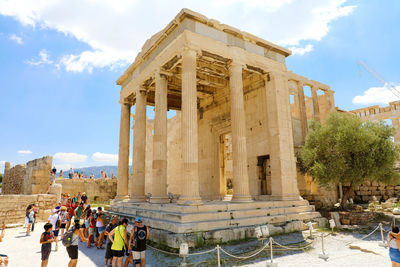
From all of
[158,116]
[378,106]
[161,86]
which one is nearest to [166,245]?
[158,116]

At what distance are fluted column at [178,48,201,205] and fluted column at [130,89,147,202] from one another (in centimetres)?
475

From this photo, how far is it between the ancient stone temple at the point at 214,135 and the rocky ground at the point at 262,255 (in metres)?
0.63

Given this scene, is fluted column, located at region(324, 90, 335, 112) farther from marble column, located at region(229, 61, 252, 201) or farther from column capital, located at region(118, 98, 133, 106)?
column capital, located at region(118, 98, 133, 106)

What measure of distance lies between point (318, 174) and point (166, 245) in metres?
9.69

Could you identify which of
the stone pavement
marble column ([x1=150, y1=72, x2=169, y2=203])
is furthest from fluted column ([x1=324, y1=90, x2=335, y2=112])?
the stone pavement

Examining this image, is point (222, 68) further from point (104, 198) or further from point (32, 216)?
point (104, 198)

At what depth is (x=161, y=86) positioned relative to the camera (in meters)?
12.4

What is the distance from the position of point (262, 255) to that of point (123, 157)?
10.5 metres

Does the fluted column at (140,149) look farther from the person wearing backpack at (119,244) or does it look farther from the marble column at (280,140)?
the person wearing backpack at (119,244)

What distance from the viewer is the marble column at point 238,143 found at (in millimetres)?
10602

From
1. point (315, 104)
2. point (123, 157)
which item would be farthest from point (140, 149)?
point (315, 104)

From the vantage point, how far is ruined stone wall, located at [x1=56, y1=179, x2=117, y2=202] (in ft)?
76.9

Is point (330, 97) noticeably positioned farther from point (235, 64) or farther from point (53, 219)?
point (53, 219)

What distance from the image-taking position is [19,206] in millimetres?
13875
